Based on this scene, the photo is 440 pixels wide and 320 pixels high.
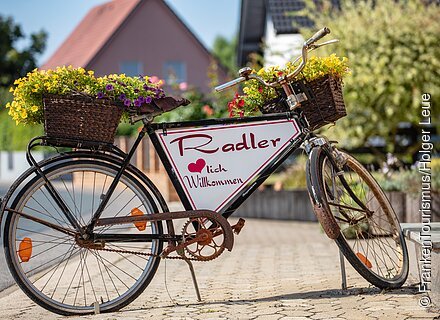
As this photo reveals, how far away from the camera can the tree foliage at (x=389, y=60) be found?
15.0 metres

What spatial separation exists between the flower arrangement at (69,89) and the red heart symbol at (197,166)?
1.39 ft

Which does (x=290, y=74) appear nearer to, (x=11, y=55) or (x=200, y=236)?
(x=200, y=236)

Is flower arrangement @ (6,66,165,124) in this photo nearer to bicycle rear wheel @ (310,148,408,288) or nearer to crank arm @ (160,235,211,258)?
crank arm @ (160,235,211,258)

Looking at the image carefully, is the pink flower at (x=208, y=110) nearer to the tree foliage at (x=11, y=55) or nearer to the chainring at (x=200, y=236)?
the chainring at (x=200, y=236)

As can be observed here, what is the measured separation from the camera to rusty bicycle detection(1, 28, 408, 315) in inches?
209

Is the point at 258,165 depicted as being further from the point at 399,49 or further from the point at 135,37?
the point at 135,37

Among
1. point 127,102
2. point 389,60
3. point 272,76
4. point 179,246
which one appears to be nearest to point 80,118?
point 127,102

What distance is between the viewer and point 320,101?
5676mm

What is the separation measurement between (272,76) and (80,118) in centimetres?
117

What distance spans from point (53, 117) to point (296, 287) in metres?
1.88

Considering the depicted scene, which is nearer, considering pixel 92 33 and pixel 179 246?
pixel 179 246

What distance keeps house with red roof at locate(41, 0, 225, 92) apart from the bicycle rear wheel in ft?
103

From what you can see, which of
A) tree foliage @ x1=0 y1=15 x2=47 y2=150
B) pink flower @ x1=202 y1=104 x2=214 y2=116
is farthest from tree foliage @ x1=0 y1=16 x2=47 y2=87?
pink flower @ x1=202 y1=104 x2=214 y2=116

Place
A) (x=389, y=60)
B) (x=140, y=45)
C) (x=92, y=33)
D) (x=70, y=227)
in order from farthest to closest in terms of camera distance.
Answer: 1. (x=92, y=33)
2. (x=140, y=45)
3. (x=389, y=60)
4. (x=70, y=227)
